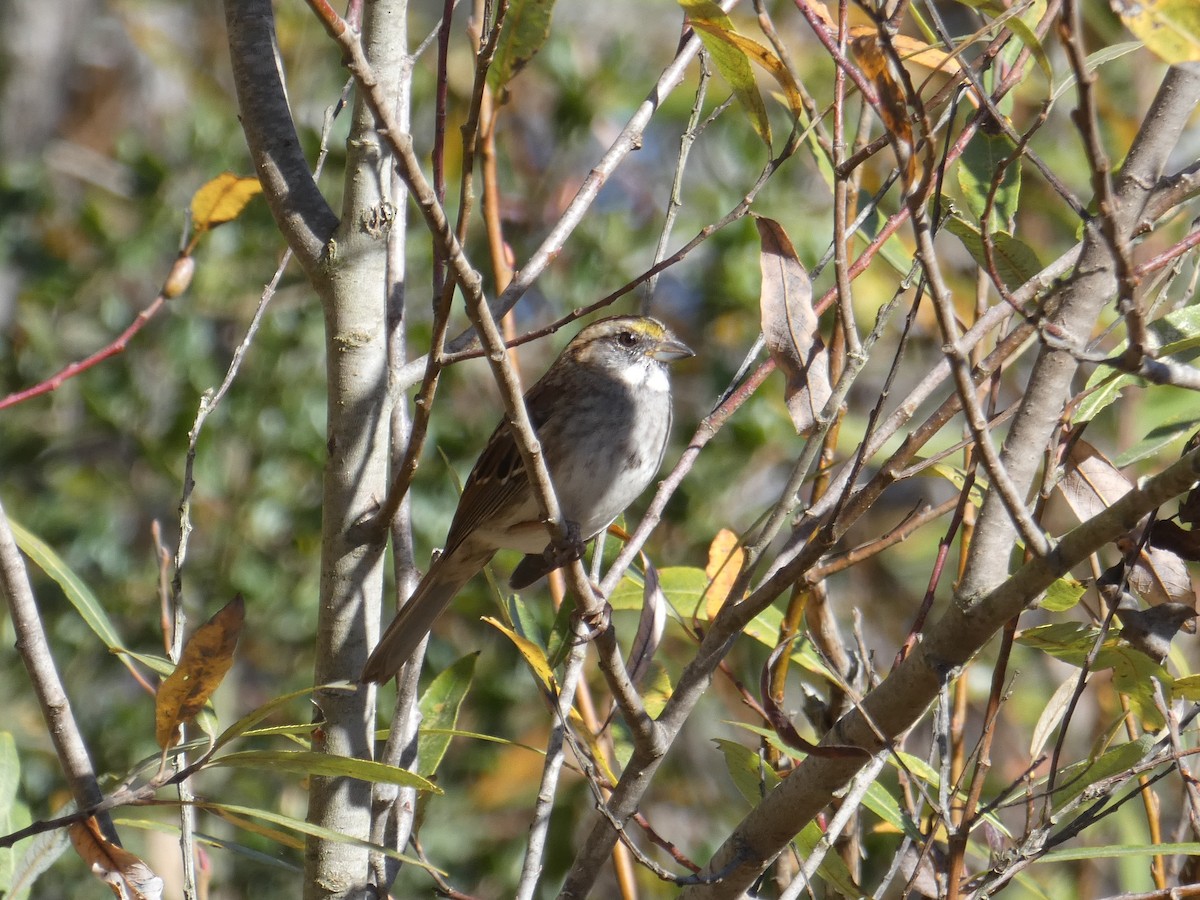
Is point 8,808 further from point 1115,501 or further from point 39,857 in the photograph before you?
point 1115,501

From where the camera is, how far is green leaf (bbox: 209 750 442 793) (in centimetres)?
193

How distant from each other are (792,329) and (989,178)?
1.83 feet

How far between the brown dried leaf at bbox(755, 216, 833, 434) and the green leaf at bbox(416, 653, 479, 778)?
91 centimetres

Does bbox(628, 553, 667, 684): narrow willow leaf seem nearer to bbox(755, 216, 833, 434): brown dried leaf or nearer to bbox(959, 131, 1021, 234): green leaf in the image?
bbox(755, 216, 833, 434): brown dried leaf

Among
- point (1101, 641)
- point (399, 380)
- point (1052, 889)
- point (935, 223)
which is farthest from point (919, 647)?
point (1052, 889)

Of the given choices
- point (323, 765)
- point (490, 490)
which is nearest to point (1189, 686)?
point (323, 765)

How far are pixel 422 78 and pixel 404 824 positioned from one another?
9.99 feet

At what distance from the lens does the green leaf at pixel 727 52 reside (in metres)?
2.08

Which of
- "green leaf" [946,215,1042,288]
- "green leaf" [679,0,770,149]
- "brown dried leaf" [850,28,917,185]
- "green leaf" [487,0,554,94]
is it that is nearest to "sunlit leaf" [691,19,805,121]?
"green leaf" [679,0,770,149]

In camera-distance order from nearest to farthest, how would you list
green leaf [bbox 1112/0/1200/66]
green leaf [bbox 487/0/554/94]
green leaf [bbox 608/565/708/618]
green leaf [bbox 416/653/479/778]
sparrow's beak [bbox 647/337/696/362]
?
green leaf [bbox 1112/0/1200/66] < green leaf [bbox 487/0/554/94] < green leaf [bbox 416/653/479/778] < green leaf [bbox 608/565/708/618] < sparrow's beak [bbox 647/337/696/362]

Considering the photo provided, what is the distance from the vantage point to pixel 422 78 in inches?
187

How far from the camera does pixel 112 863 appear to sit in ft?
6.45

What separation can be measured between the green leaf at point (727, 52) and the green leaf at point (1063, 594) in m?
A: 0.94

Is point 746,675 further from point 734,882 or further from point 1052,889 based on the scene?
point 734,882
